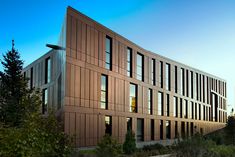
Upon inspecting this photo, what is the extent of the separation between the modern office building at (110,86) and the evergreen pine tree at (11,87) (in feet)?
12.8

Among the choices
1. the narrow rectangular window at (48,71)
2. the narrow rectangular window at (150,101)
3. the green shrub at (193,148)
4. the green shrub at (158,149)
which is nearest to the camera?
the green shrub at (193,148)

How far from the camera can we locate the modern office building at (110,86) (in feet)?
97.6

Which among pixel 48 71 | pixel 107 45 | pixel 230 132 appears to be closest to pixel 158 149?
pixel 230 132

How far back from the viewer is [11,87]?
98.3ft

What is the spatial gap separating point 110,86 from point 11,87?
10.5 metres

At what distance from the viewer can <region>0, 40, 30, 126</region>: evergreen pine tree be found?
28.4 metres

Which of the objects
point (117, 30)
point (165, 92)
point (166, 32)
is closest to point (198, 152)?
point (166, 32)

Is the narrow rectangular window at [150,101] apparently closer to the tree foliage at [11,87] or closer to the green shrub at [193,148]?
the tree foliage at [11,87]

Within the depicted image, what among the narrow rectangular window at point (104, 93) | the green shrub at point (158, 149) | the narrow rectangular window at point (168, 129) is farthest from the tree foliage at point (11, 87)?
the narrow rectangular window at point (168, 129)

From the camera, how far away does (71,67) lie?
29.2m

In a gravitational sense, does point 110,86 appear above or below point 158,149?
above

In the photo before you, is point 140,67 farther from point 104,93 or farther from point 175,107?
point 175,107

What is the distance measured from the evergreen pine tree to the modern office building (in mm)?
3914

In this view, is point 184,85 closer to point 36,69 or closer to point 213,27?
point 36,69
